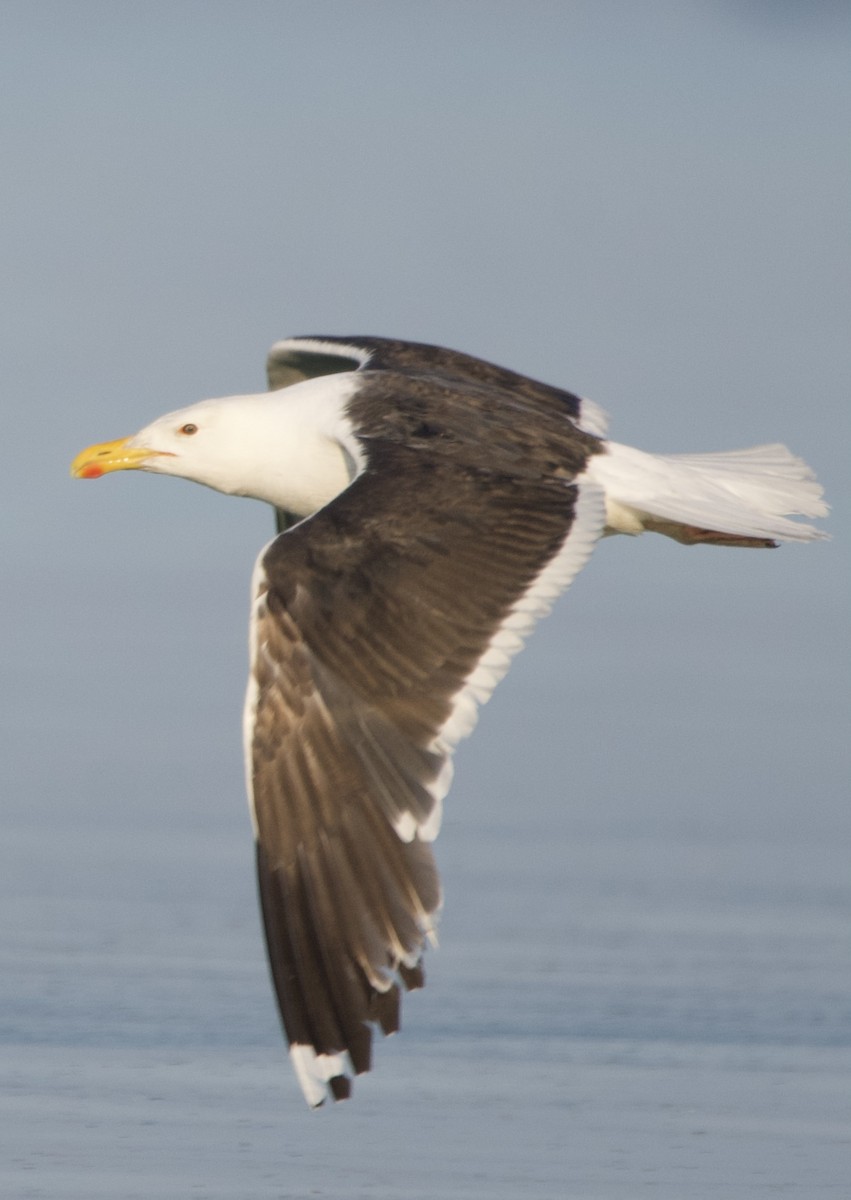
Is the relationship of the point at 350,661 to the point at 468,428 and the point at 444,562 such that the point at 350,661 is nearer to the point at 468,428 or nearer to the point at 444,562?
the point at 444,562

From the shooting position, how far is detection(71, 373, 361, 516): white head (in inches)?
356

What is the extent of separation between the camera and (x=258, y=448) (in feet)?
30.4

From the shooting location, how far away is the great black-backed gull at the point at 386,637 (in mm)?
7133

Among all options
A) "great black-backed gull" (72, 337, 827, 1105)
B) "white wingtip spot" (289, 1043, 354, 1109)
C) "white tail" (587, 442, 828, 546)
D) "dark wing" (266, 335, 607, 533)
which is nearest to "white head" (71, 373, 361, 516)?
"great black-backed gull" (72, 337, 827, 1105)

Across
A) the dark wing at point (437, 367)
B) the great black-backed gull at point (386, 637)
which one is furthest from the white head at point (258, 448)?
the dark wing at point (437, 367)

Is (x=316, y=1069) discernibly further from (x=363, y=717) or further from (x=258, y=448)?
(x=258, y=448)

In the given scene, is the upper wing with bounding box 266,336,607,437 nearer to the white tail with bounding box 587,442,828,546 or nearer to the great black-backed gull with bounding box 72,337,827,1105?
the white tail with bounding box 587,442,828,546

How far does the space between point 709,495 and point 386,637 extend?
2029mm

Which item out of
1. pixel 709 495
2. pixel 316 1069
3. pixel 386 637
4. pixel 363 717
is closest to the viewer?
pixel 316 1069

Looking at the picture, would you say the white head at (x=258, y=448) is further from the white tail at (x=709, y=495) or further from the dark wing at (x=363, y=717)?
the dark wing at (x=363, y=717)

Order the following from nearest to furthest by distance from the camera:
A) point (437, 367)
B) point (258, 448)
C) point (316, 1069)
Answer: point (316, 1069)
point (258, 448)
point (437, 367)

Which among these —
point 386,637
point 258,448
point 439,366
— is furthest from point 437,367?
point 386,637

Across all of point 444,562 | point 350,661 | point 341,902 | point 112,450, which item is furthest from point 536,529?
point 112,450

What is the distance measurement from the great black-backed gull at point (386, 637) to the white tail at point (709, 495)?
16 mm
